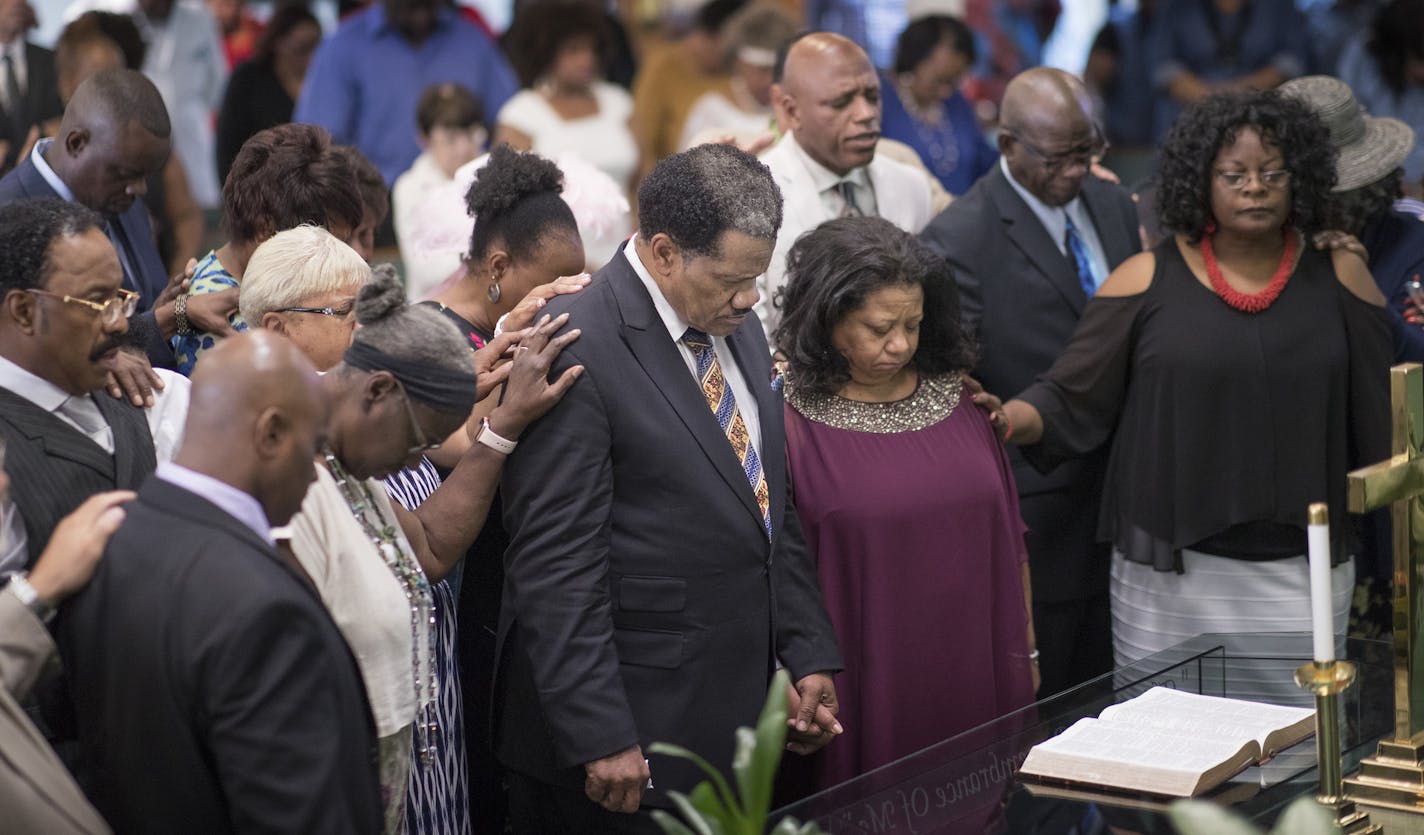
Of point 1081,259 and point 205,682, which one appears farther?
point 1081,259

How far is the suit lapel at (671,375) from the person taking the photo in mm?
2953

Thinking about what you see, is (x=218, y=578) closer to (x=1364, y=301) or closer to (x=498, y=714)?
(x=498, y=714)

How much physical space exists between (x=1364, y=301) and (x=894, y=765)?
1.70m

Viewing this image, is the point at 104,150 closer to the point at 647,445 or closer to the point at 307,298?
the point at 307,298

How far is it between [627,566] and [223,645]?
38.1 inches

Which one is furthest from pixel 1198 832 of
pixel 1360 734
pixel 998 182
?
pixel 998 182

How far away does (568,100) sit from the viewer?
6.77 metres

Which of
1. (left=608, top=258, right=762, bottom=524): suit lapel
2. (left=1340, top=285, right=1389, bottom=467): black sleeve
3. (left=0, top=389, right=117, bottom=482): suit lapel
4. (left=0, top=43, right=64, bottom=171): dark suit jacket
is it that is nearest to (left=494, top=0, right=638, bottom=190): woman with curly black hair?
(left=0, top=43, right=64, bottom=171): dark suit jacket

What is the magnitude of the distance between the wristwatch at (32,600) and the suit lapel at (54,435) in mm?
417

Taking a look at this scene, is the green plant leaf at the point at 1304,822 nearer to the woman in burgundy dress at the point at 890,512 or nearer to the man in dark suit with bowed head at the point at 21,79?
the woman in burgundy dress at the point at 890,512

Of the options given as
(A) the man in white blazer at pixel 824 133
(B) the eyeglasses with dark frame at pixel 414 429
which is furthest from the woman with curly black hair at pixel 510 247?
(B) the eyeglasses with dark frame at pixel 414 429

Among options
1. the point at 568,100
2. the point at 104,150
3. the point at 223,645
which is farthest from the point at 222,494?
the point at 568,100

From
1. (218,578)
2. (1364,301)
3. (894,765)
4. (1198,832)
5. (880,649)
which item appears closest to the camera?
(1198,832)

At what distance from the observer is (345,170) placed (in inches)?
138
